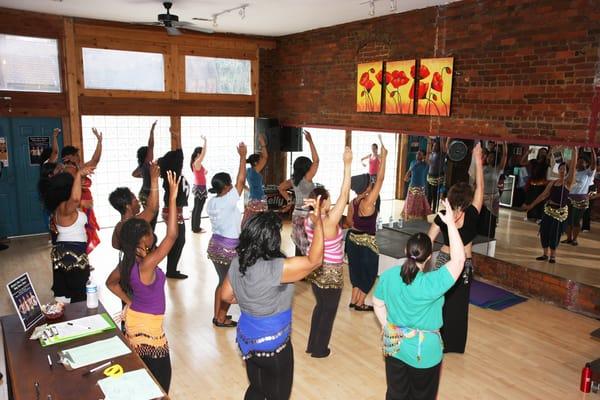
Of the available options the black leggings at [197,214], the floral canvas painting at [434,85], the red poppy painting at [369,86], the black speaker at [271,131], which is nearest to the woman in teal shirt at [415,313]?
the floral canvas painting at [434,85]

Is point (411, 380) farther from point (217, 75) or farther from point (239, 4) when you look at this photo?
point (217, 75)

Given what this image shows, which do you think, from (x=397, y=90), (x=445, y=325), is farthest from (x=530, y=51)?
(x=445, y=325)

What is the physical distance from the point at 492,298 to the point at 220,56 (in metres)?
6.48

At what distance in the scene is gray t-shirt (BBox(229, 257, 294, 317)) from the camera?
8.50 feet

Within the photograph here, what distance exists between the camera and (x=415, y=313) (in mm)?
2725

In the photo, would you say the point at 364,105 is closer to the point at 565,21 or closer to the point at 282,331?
the point at 565,21

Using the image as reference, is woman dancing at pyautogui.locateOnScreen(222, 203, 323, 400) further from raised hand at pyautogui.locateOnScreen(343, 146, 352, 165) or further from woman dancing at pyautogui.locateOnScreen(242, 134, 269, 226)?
woman dancing at pyautogui.locateOnScreen(242, 134, 269, 226)

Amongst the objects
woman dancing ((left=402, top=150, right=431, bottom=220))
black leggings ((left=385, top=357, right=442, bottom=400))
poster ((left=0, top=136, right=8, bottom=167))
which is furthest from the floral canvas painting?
poster ((left=0, top=136, right=8, bottom=167))

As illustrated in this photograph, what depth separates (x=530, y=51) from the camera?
5504 millimetres

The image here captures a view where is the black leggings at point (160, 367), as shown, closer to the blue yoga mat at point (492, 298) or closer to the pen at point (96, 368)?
the pen at point (96, 368)

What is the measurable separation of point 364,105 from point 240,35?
3192 millimetres

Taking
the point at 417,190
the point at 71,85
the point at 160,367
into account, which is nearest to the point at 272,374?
the point at 160,367

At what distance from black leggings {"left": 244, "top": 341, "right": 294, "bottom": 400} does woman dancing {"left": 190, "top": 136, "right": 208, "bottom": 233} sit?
4850 mm

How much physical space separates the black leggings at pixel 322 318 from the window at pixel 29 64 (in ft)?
20.2
